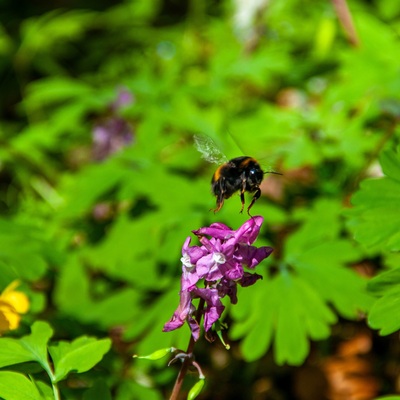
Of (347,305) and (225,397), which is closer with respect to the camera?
(347,305)

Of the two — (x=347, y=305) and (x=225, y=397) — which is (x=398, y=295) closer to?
(x=347, y=305)

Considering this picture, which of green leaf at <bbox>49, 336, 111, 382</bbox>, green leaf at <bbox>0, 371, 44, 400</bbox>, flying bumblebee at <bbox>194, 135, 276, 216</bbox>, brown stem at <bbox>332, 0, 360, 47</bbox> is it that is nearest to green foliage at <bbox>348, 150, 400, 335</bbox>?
flying bumblebee at <bbox>194, 135, 276, 216</bbox>

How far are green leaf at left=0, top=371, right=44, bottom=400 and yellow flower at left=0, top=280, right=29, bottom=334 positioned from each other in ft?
0.64

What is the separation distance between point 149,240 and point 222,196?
106 centimetres

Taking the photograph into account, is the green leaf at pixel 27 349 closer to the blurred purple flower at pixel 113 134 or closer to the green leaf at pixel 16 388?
the green leaf at pixel 16 388

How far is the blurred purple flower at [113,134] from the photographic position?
3.49 metres

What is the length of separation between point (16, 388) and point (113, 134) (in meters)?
2.26

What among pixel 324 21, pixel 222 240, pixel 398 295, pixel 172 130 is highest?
pixel 222 240

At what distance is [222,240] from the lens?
135cm

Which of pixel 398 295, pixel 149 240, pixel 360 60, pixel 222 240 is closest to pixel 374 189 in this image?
pixel 398 295

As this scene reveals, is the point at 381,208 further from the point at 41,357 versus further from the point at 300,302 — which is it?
the point at 41,357

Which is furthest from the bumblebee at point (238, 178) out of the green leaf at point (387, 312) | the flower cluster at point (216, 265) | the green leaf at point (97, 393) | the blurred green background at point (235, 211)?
the green leaf at point (97, 393)

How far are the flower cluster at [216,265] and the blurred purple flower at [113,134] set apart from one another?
2.23m

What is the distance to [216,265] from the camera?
131 cm
